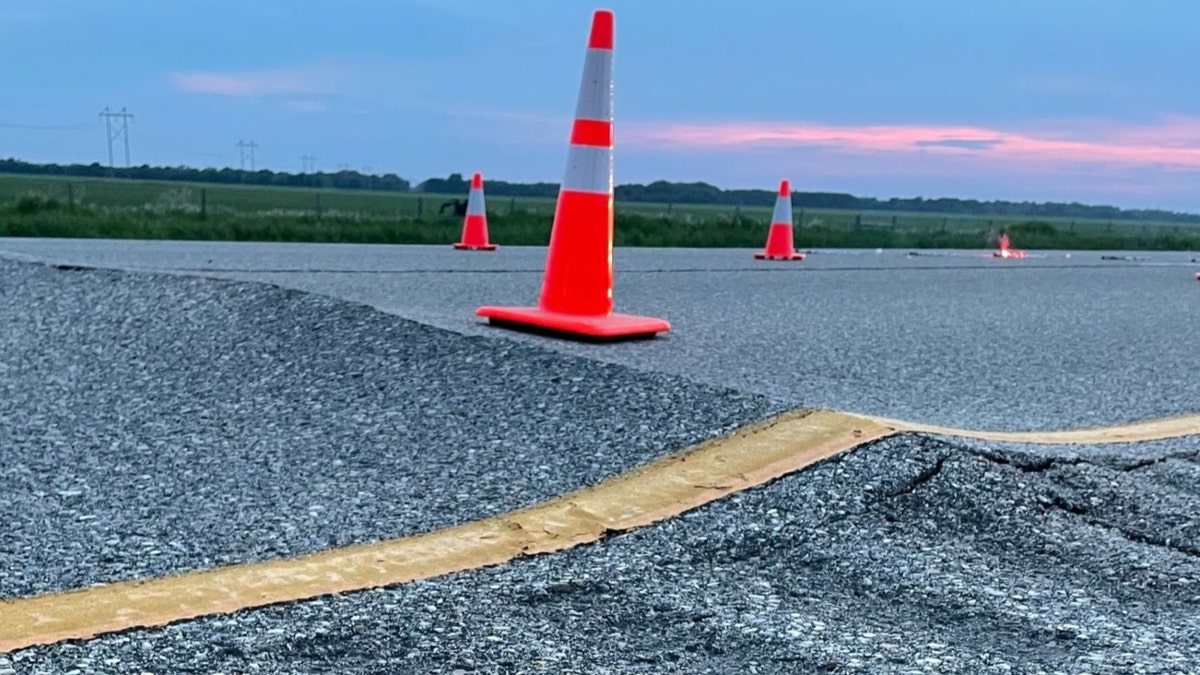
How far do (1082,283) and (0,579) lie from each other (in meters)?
11.4

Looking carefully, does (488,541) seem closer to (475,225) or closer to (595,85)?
(595,85)

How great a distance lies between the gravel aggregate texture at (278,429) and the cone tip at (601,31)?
1523 mm

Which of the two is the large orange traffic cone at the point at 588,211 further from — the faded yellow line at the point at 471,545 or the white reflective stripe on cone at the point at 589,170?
the faded yellow line at the point at 471,545

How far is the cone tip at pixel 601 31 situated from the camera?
527cm

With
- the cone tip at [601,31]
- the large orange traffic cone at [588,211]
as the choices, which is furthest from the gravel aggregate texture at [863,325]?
the cone tip at [601,31]

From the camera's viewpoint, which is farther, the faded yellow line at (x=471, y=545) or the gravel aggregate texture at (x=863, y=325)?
the gravel aggregate texture at (x=863, y=325)

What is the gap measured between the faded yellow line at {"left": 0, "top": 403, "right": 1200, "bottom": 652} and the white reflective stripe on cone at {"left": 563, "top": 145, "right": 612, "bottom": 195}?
1.87 metres

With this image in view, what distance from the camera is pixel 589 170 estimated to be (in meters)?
5.31

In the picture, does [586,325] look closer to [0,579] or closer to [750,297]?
[0,579]

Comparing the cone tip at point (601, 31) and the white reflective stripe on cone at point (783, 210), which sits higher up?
the cone tip at point (601, 31)

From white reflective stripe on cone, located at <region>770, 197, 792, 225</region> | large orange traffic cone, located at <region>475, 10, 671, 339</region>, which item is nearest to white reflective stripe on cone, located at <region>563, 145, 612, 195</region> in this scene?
large orange traffic cone, located at <region>475, 10, 671, 339</region>

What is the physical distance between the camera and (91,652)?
218 centimetres

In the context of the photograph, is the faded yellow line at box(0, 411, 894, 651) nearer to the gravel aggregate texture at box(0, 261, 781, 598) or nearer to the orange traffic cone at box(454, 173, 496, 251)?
the gravel aggregate texture at box(0, 261, 781, 598)

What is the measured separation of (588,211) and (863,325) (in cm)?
235
